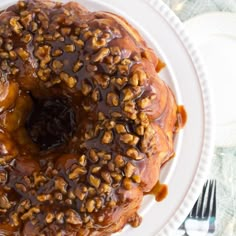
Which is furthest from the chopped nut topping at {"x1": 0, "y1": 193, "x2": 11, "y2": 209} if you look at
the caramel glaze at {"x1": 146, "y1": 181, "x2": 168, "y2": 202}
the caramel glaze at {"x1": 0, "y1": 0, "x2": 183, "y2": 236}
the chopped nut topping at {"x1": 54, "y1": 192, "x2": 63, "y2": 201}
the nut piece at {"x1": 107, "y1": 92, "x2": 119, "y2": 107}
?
the caramel glaze at {"x1": 146, "y1": 181, "x2": 168, "y2": 202}

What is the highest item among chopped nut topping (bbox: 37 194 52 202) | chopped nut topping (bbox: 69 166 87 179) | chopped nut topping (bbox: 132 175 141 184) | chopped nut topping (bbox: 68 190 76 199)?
chopped nut topping (bbox: 132 175 141 184)

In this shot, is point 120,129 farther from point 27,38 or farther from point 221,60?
point 221,60

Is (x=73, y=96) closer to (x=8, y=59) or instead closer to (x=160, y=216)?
(x=8, y=59)

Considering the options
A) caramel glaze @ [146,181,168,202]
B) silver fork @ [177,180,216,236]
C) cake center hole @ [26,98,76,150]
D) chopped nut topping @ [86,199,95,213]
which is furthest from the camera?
silver fork @ [177,180,216,236]

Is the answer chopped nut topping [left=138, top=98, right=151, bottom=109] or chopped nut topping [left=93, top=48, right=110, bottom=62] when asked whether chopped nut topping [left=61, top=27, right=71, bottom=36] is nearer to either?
chopped nut topping [left=93, top=48, right=110, bottom=62]

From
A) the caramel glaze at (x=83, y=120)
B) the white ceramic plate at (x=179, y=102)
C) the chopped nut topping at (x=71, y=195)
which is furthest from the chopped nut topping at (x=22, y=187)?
the white ceramic plate at (x=179, y=102)

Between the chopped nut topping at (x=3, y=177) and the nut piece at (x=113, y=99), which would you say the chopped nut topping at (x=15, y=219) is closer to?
the chopped nut topping at (x=3, y=177)

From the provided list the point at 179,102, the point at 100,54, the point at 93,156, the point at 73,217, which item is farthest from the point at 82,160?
the point at 179,102
